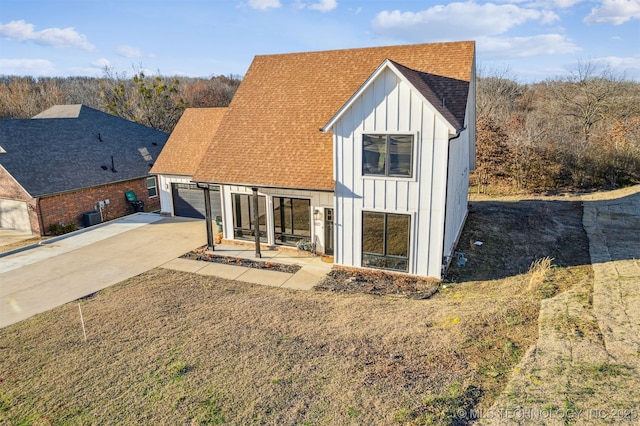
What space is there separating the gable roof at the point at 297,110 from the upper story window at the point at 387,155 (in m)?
1.67

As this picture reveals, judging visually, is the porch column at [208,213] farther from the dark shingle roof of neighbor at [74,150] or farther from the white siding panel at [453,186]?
the dark shingle roof of neighbor at [74,150]

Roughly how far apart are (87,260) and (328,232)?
9401 millimetres

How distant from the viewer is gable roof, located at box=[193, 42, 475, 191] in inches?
571

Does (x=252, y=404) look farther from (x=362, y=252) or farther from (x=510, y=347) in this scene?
(x=362, y=252)

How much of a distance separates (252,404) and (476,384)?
151 inches

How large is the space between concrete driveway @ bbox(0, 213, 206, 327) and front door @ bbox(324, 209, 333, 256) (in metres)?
5.60

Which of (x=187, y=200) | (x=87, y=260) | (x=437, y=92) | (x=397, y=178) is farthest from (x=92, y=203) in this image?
(x=437, y=92)

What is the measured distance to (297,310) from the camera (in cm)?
1061

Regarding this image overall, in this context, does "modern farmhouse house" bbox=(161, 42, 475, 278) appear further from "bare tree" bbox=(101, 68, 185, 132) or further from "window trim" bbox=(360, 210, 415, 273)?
"bare tree" bbox=(101, 68, 185, 132)

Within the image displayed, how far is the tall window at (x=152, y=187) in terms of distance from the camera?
24920 mm

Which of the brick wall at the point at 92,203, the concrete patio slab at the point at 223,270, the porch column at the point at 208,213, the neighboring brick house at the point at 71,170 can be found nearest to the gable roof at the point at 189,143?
the brick wall at the point at 92,203

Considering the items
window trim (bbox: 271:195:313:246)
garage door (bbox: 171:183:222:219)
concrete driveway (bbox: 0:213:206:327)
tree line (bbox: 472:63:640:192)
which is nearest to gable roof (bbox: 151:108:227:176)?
garage door (bbox: 171:183:222:219)

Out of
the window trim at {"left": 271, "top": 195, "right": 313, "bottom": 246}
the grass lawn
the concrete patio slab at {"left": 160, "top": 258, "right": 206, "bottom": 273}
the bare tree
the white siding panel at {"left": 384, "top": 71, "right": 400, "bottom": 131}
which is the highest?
the bare tree

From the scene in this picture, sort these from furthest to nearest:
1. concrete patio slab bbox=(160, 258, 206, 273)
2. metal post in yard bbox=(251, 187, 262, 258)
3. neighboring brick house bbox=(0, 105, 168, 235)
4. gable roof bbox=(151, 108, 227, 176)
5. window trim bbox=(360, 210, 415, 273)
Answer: gable roof bbox=(151, 108, 227, 176) → neighboring brick house bbox=(0, 105, 168, 235) → metal post in yard bbox=(251, 187, 262, 258) → concrete patio slab bbox=(160, 258, 206, 273) → window trim bbox=(360, 210, 415, 273)
